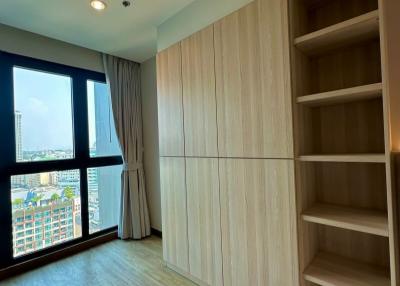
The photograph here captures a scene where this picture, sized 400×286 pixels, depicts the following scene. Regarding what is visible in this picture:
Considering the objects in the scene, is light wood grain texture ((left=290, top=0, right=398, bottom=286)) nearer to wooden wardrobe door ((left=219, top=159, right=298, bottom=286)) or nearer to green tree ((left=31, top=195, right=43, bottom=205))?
wooden wardrobe door ((left=219, top=159, right=298, bottom=286))

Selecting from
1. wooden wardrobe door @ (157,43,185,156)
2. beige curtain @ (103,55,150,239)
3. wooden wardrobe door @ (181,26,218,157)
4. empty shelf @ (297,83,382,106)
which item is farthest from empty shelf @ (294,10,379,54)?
beige curtain @ (103,55,150,239)

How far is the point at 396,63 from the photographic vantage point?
1.27 m

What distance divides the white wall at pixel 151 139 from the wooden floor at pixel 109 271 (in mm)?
635

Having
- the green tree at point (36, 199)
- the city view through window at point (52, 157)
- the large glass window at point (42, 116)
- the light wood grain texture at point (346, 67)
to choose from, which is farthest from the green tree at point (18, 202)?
the light wood grain texture at point (346, 67)

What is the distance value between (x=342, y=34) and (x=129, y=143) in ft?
9.74

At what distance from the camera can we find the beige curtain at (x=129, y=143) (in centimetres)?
349

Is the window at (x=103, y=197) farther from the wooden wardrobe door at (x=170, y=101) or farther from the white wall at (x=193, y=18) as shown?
the white wall at (x=193, y=18)

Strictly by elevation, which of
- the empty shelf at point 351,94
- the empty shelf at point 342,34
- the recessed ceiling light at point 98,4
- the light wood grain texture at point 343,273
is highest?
the recessed ceiling light at point 98,4

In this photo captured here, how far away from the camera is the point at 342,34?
1.44 meters

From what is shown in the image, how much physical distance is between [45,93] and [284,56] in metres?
2.92

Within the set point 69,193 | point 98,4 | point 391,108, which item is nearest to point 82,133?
point 69,193

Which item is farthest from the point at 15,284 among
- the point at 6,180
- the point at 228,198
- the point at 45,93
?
the point at 228,198

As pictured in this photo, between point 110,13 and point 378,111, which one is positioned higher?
point 110,13

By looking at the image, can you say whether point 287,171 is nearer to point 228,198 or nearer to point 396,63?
point 228,198
